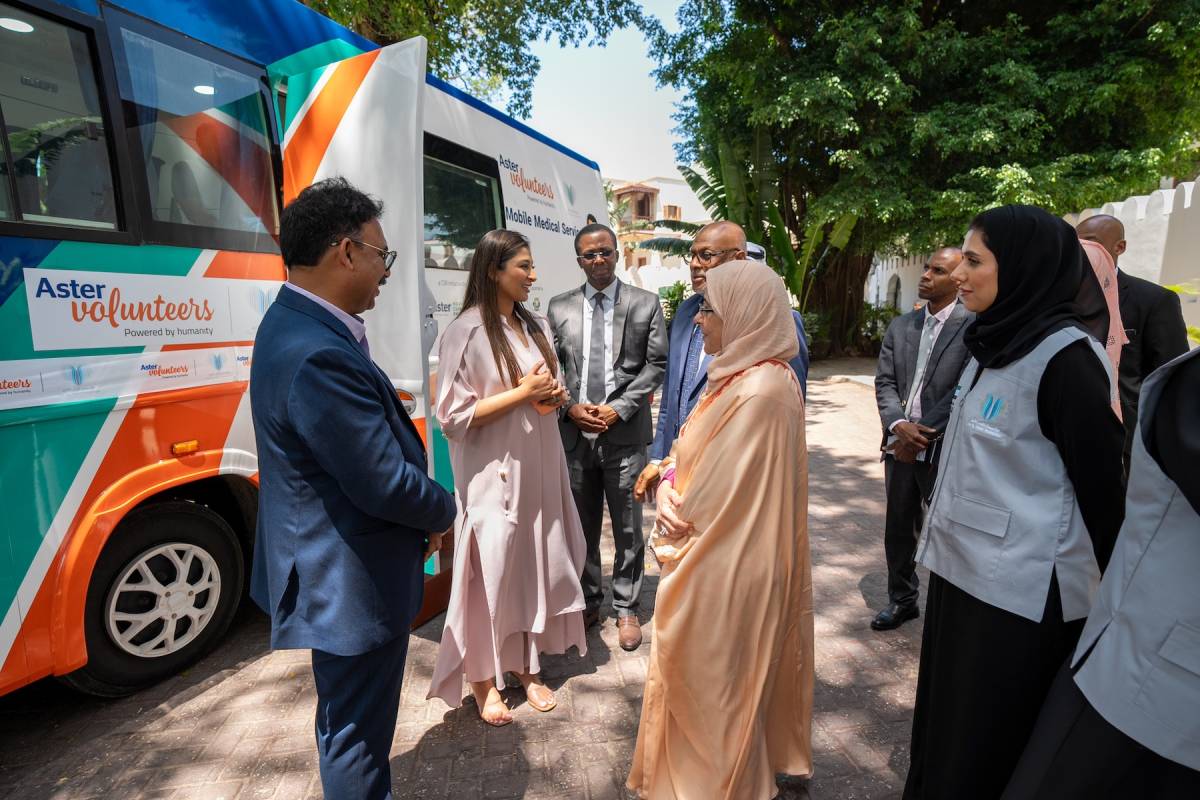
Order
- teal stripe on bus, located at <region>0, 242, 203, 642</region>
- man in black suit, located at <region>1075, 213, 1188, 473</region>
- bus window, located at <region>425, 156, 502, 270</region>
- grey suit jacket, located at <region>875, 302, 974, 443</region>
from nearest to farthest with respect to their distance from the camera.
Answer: teal stripe on bus, located at <region>0, 242, 203, 642</region> → grey suit jacket, located at <region>875, 302, 974, 443</region> → man in black suit, located at <region>1075, 213, 1188, 473</region> → bus window, located at <region>425, 156, 502, 270</region>

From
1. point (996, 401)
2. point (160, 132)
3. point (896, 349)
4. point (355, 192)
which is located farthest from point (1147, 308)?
point (160, 132)

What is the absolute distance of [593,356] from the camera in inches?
138

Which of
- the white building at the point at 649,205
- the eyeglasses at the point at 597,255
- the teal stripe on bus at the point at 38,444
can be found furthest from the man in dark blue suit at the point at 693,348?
the white building at the point at 649,205

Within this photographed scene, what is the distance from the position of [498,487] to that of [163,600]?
5.69 ft

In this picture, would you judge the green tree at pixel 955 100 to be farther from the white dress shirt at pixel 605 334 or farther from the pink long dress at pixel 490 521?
the pink long dress at pixel 490 521

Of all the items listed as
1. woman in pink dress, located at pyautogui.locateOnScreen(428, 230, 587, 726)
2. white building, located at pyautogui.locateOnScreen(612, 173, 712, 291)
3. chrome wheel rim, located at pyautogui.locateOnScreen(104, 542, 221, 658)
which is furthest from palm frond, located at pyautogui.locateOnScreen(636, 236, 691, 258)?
white building, located at pyautogui.locateOnScreen(612, 173, 712, 291)

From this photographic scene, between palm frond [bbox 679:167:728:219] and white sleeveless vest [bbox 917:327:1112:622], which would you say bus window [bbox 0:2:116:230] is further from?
palm frond [bbox 679:167:728:219]

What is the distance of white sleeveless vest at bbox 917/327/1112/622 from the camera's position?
172 cm

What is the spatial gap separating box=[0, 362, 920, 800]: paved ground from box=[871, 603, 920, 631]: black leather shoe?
5 centimetres

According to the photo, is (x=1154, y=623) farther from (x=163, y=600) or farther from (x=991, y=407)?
(x=163, y=600)

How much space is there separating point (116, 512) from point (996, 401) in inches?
130

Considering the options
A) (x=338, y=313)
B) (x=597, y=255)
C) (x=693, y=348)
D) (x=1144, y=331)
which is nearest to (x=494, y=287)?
(x=597, y=255)

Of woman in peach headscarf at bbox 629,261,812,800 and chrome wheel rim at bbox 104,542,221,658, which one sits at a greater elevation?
woman in peach headscarf at bbox 629,261,812,800

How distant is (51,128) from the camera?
100 inches
